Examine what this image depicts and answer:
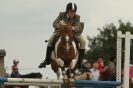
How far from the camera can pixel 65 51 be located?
14.9 m

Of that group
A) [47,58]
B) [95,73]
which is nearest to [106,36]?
[95,73]

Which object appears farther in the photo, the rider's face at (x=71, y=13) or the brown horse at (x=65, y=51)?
the rider's face at (x=71, y=13)

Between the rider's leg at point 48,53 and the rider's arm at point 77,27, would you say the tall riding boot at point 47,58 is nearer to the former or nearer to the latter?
the rider's leg at point 48,53

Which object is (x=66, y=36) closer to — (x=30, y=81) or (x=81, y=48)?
(x=81, y=48)

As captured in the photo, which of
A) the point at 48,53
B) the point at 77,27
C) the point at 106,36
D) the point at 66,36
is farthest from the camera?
the point at 106,36

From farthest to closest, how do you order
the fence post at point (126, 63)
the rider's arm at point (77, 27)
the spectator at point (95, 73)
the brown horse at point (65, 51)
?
the spectator at point (95, 73), the rider's arm at point (77, 27), the fence post at point (126, 63), the brown horse at point (65, 51)

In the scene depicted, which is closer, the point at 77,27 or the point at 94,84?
the point at 94,84

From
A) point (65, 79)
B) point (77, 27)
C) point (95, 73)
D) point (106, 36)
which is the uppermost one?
point (106, 36)

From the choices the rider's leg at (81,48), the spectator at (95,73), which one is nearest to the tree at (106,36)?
the spectator at (95,73)

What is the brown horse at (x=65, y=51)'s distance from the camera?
14.8 m

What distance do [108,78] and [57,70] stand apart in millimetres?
1742

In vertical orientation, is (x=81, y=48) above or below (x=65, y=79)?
above

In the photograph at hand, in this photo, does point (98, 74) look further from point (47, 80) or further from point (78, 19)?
point (47, 80)

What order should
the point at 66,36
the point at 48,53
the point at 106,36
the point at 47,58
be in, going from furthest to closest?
the point at 106,36, the point at 47,58, the point at 48,53, the point at 66,36
